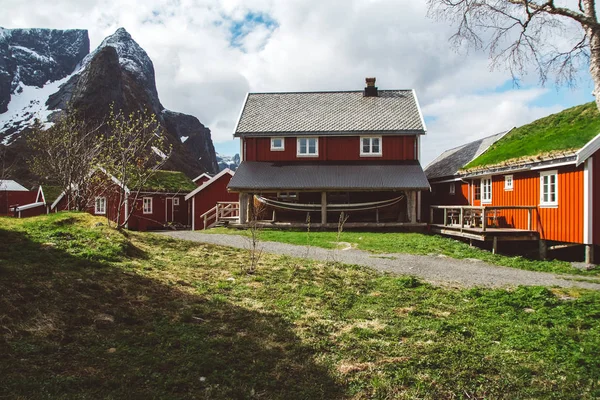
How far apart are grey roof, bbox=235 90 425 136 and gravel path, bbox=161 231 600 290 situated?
12042mm

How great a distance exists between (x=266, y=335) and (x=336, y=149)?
66.3 ft

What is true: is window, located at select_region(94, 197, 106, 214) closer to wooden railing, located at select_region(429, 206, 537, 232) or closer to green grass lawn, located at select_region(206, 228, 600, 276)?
green grass lawn, located at select_region(206, 228, 600, 276)

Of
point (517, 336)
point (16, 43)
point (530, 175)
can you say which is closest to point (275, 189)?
point (530, 175)

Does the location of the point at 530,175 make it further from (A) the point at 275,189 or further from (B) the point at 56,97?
(B) the point at 56,97

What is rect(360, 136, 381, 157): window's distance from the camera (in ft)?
80.4

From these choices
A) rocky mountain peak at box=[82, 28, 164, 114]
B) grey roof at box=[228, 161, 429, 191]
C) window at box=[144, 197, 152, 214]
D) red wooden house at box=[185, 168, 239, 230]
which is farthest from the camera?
rocky mountain peak at box=[82, 28, 164, 114]

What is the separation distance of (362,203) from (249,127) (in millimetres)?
8783

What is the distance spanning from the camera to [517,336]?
17.6 ft

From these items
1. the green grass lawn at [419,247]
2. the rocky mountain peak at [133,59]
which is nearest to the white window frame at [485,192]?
the green grass lawn at [419,247]

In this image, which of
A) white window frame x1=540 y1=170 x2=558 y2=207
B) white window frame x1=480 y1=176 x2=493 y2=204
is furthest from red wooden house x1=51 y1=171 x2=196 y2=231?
white window frame x1=540 y1=170 x2=558 y2=207

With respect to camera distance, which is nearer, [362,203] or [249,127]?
[362,203]

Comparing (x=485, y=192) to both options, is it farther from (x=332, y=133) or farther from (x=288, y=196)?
(x=288, y=196)

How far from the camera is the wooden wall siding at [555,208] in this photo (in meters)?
14.0

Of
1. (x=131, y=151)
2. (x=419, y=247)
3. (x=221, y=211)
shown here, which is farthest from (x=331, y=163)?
(x=131, y=151)
